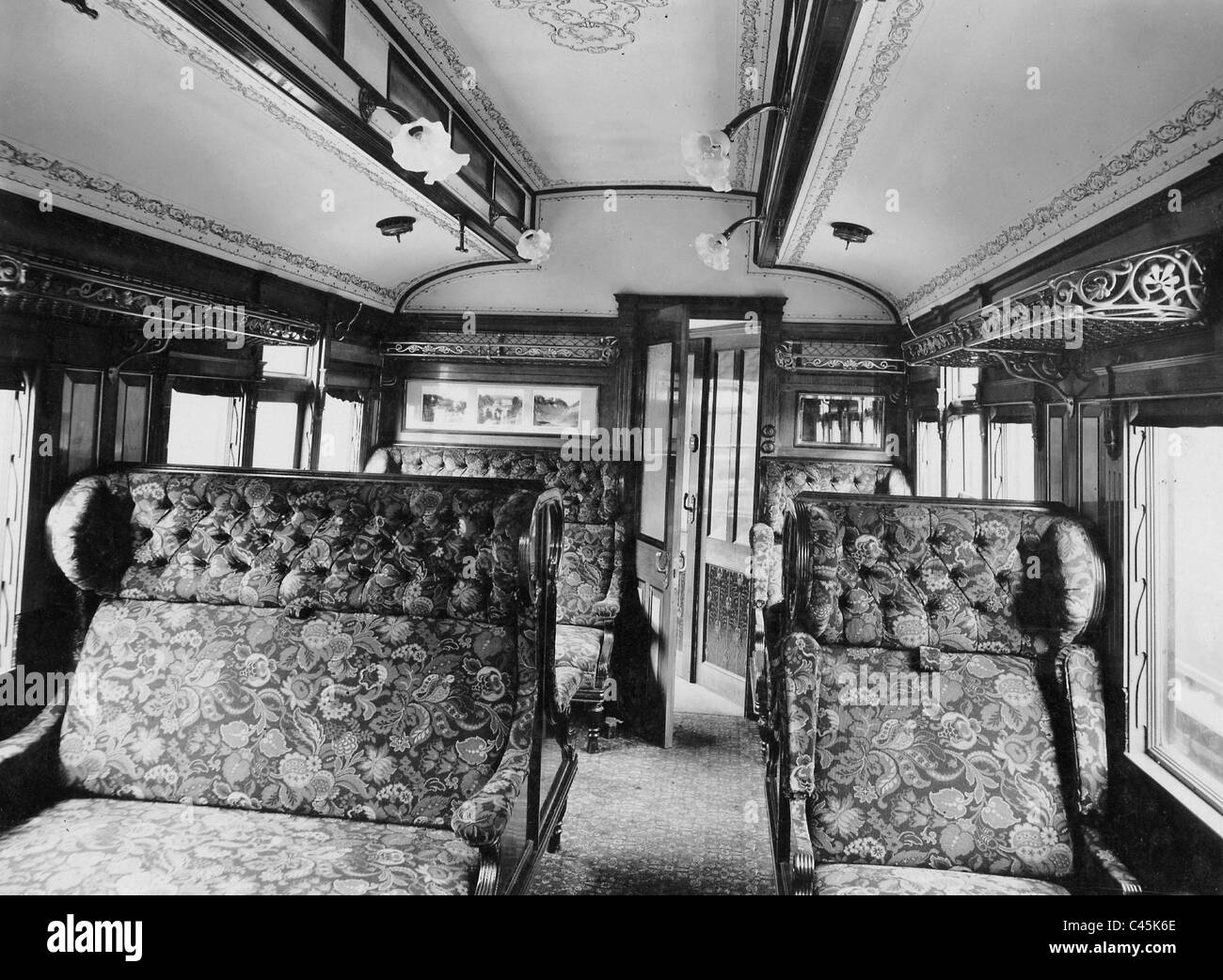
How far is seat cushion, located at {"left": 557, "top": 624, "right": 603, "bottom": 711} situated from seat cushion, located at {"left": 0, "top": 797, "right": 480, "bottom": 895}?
1303mm

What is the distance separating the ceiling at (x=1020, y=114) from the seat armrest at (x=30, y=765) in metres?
2.73

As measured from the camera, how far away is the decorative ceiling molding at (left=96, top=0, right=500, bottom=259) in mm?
1604

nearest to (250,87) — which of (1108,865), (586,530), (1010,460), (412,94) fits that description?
(412,94)

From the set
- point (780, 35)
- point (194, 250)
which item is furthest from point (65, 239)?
point (780, 35)

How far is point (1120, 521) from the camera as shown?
1.87m

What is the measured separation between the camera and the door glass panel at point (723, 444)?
4.71m

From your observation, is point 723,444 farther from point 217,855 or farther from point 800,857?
point 217,855

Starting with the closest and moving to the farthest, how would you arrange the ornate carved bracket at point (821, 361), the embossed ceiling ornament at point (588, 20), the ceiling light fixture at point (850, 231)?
the embossed ceiling ornament at point (588, 20) < the ceiling light fixture at point (850, 231) < the ornate carved bracket at point (821, 361)

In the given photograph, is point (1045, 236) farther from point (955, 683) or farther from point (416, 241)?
point (416, 241)

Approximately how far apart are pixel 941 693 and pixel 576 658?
190cm

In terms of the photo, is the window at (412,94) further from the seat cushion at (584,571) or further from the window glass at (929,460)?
the window glass at (929,460)

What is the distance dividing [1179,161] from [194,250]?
352cm

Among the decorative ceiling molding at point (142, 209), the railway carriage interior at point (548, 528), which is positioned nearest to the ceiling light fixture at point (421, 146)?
the railway carriage interior at point (548, 528)

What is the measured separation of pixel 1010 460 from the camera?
10.3 ft
